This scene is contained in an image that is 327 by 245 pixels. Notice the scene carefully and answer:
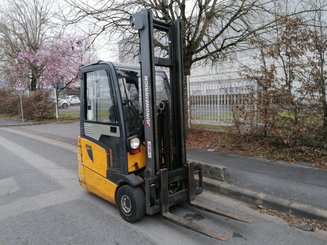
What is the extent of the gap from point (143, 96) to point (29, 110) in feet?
60.0

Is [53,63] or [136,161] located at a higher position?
[53,63]

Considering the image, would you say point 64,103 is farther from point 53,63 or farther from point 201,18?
point 201,18

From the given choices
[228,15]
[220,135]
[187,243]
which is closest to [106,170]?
[187,243]

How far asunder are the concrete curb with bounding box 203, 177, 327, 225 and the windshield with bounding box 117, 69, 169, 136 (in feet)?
6.20

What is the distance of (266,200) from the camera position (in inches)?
159

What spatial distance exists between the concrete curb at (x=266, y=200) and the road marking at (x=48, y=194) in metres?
2.40

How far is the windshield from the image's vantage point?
3559 mm

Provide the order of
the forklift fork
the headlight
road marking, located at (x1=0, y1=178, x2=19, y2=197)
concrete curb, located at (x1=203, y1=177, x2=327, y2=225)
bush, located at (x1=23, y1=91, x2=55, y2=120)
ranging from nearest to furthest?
the forklift fork, the headlight, concrete curb, located at (x1=203, y1=177, x2=327, y2=225), road marking, located at (x1=0, y1=178, x2=19, y2=197), bush, located at (x1=23, y1=91, x2=55, y2=120)

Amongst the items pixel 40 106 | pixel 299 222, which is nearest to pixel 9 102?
pixel 40 106

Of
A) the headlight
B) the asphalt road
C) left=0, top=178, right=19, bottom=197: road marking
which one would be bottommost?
the asphalt road

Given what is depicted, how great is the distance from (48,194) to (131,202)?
210 cm

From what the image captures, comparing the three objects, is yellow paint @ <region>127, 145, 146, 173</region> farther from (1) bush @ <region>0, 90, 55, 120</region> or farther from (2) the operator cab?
(1) bush @ <region>0, 90, 55, 120</region>

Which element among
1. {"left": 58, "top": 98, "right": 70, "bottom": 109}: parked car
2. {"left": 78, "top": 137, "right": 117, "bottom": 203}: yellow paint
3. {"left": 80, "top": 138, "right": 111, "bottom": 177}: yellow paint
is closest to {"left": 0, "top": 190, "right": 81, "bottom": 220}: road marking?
{"left": 78, "top": 137, "right": 117, "bottom": 203}: yellow paint

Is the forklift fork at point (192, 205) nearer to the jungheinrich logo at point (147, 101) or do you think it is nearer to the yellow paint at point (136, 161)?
the yellow paint at point (136, 161)
